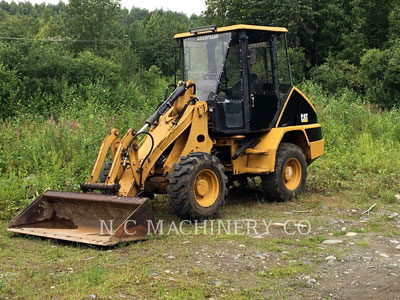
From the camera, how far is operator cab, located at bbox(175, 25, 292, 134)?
8055 millimetres

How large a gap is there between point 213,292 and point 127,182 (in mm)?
2571

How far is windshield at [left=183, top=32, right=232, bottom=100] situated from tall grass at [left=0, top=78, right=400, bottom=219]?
8.57 feet

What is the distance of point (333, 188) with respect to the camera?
9789 millimetres

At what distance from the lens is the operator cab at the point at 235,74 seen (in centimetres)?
805

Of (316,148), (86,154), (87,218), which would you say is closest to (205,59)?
(316,148)

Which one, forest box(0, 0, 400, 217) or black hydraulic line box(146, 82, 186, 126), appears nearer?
black hydraulic line box(146, 82, 186, 126)

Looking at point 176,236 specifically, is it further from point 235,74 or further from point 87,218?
point 235,74

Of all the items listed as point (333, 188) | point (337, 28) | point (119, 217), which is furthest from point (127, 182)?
point (337, 28)

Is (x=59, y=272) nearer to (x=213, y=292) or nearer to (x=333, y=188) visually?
(x=213, y=292)

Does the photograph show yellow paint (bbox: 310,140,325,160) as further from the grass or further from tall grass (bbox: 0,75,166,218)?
tall grass (bbox: 0,75,166,218)

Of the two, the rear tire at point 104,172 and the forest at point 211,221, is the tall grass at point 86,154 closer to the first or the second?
the forest at point 211,221

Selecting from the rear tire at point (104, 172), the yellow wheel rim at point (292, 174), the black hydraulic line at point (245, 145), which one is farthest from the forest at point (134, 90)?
the black hydraulic line at point (245, 145)

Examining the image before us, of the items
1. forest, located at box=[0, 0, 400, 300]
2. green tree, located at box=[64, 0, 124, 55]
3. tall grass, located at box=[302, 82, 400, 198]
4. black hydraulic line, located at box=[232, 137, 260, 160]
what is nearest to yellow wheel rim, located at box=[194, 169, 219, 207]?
forest, located at box=[0, 0, 400, 300]

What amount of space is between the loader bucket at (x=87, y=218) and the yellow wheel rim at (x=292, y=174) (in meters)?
3.47
